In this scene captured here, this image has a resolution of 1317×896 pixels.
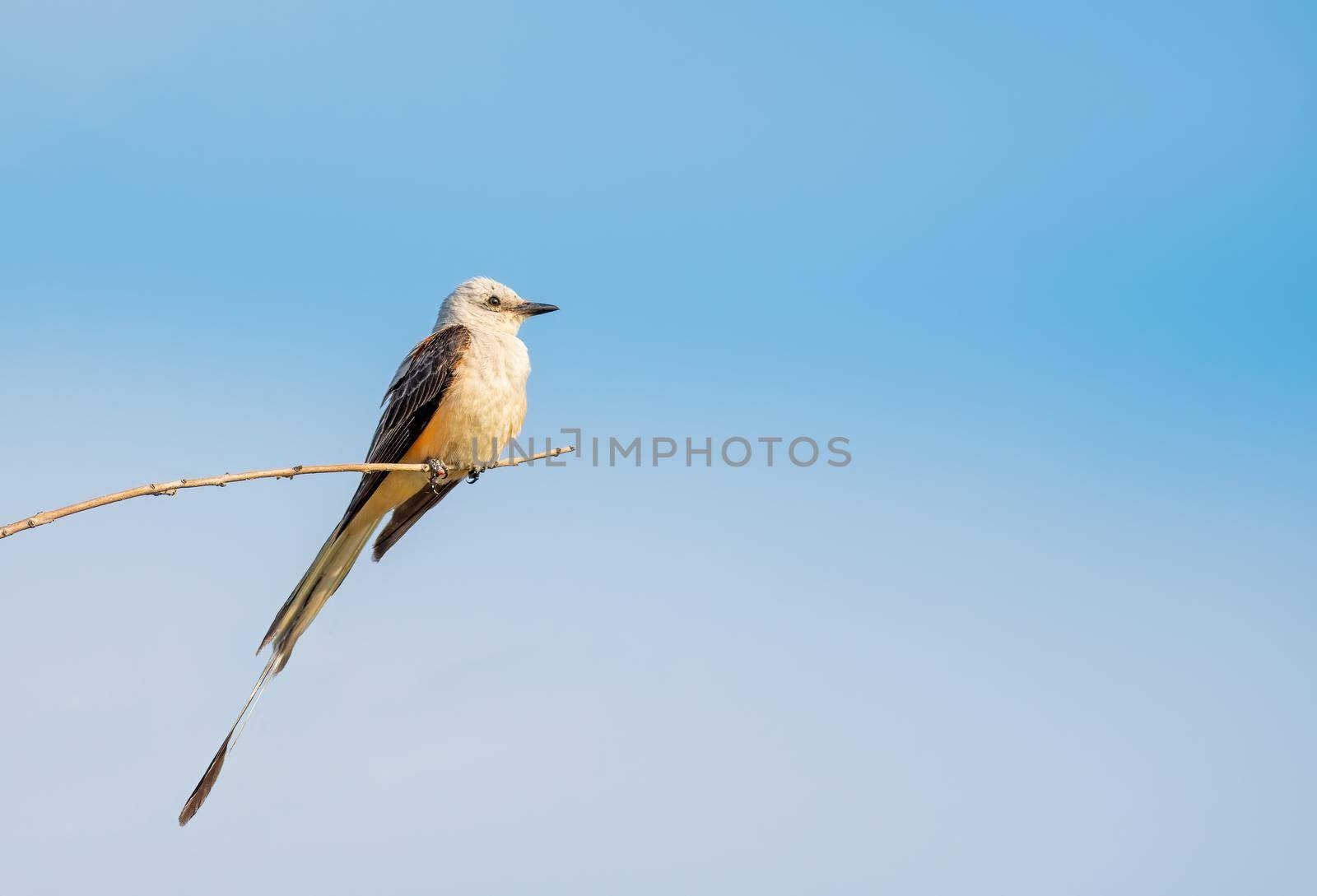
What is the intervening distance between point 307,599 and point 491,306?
110 inches

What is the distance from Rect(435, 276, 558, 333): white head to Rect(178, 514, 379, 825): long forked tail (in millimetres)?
1880

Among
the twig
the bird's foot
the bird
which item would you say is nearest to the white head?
the bird

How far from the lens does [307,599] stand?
18.3 feet

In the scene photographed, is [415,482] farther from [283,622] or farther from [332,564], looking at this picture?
[283,622]

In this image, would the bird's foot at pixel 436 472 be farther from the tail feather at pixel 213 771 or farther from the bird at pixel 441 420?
the tail feather at pixel 213 771

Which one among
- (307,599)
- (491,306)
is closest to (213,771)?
(307,599)

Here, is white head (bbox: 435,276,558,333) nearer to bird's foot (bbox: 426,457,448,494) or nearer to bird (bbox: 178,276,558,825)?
bird (bbox: 178,276,558,825)

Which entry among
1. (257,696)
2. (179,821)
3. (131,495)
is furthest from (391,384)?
(131,495)

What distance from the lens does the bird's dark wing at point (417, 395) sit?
6965 mm

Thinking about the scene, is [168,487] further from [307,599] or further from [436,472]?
[436,472]

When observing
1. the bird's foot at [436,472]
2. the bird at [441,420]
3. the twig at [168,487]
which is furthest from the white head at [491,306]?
the twig at [168,487]

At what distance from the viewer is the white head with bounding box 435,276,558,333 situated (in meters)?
7.66

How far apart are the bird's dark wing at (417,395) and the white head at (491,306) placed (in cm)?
38

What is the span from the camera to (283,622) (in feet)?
17.6
